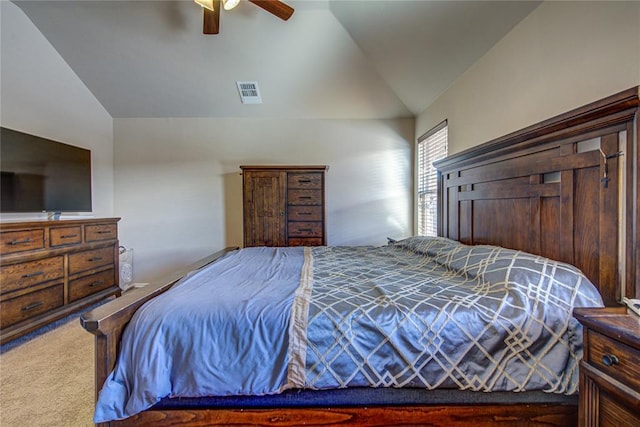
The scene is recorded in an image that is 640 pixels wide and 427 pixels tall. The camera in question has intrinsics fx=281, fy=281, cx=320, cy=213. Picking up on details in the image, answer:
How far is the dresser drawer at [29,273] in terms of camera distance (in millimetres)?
2213

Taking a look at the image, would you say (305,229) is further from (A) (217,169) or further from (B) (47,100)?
(B) (47,100)

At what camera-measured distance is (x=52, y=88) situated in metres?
3.14

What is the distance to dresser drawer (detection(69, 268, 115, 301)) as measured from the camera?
2.76 m

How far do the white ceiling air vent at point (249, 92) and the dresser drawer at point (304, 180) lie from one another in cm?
114

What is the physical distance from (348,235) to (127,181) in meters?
3.24

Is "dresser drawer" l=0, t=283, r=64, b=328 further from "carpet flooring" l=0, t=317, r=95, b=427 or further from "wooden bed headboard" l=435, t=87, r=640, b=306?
"wooden bed headboard" l=435, t=87, r=640, b=306

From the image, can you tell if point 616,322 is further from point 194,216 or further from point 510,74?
point 194,216

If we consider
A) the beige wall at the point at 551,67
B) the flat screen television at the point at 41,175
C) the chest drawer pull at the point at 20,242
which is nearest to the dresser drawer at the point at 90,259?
the chest drawer pull at the point at 20,242

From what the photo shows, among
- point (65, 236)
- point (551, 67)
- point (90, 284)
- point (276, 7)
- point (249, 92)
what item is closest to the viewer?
point (551, 67)

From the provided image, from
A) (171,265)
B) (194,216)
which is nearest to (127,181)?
(194,216)

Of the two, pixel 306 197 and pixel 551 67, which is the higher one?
pixel 551 67

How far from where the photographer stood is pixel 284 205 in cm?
349

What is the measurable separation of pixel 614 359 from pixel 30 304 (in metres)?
3.67

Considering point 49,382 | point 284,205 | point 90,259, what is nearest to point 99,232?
point 90,259
